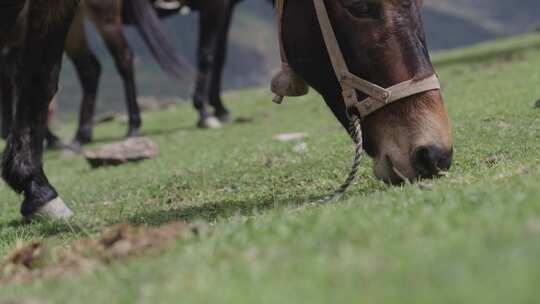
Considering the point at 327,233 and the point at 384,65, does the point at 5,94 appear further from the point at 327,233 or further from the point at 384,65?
the point at 327,233

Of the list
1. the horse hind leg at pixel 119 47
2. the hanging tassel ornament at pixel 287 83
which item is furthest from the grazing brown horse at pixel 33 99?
the horse hind leg at pixel 119 47

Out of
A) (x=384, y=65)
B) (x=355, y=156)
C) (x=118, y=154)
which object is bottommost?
(x=118, y=154)

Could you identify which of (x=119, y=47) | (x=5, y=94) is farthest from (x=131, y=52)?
(x=5, y=94)

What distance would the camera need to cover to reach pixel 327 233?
206 centimetres

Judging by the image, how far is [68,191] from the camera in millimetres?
6223

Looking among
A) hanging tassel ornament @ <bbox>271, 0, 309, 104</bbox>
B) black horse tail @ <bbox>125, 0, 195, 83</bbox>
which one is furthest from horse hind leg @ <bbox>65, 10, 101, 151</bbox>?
hanging tassel ornament @ <bbox>271, 0, 309, 104</bbox>

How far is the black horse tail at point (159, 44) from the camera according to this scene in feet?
30.6

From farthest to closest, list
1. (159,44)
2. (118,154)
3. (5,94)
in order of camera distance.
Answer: (159,44) → (5,94) → (118,154)

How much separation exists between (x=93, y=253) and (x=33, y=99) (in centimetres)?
235

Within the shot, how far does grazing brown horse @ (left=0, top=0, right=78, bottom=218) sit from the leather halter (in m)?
1.72

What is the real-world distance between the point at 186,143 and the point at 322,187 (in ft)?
17.2

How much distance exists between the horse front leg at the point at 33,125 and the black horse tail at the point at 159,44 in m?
4.57

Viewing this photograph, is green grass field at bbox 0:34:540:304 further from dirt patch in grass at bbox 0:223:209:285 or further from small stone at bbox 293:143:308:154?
small stone at bbox 293:143:308:154

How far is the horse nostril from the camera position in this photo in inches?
121
